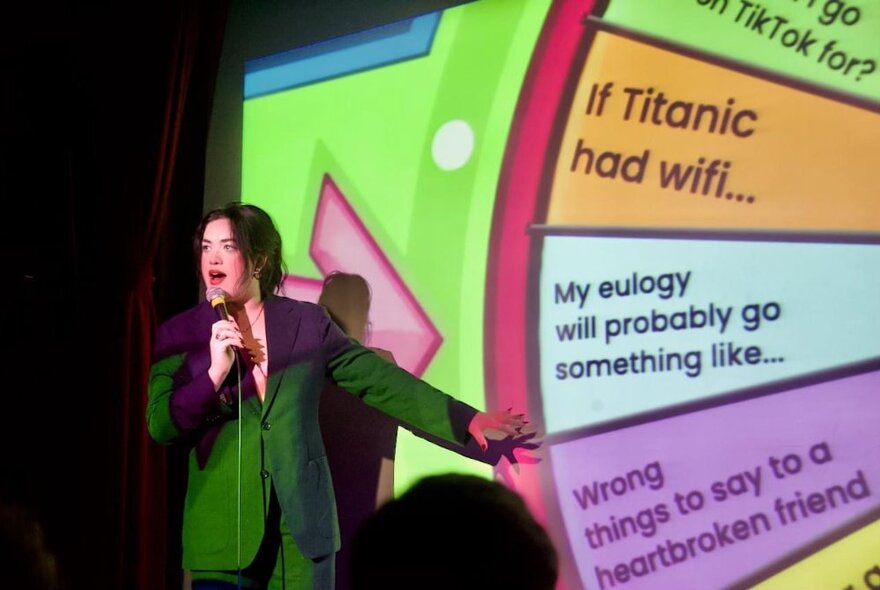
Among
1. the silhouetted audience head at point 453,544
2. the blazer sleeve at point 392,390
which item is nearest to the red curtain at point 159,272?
the blazer sleeve at point 392,390

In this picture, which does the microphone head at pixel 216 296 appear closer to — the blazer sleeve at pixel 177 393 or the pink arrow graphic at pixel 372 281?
the blazer sleeve at pixel 177 393

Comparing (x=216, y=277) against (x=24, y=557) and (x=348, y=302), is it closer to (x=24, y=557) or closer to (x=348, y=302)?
(x=348, y=302)

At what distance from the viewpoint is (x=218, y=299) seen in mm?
2205

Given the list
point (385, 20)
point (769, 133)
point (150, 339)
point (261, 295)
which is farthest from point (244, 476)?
point (769, 133)

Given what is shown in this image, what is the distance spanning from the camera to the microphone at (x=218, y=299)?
2.21 m

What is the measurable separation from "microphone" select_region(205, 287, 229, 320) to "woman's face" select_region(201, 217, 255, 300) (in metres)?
0.08

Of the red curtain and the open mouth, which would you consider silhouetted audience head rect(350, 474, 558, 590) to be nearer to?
the open mouth

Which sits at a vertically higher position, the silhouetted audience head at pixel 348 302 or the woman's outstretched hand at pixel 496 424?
the silhouetted audience head at pixel 348 302

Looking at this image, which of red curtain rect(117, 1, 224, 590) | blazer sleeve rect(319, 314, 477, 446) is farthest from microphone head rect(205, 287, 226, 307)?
red curtain rect(117, 1, 224, 590)

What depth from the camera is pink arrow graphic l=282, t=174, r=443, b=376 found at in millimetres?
2379

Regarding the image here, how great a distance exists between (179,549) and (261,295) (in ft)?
3.08

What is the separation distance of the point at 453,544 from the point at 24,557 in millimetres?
546

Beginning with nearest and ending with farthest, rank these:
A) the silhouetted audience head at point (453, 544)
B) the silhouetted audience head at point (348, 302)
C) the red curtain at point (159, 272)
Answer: the silhouetted audience head at point (453, 544) → the silhouetted audience head at point (348, 302) → the red curtain at point (159, 272)

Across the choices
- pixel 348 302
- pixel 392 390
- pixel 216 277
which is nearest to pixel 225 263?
pixel 216 277
